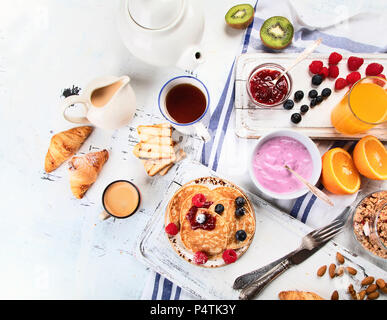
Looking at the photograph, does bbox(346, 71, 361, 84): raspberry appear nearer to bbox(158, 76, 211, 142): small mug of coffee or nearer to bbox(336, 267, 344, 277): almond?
bbox(158, 76, 211, 142): small mug of coffee

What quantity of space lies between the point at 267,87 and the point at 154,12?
0.52 m

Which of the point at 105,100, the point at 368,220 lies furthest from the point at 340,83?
the point at 105,100

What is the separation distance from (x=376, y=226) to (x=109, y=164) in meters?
1.09

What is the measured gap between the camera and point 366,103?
1.17 meters

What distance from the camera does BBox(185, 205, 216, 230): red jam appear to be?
1173 millimetres

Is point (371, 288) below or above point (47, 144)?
below

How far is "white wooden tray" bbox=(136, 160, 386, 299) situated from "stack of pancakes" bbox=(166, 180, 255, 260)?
7 centimetres

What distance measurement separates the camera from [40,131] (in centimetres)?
139

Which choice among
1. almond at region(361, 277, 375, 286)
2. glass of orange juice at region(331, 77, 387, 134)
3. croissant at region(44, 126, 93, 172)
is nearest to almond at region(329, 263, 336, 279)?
almond at region(361, 277, 375, 286)

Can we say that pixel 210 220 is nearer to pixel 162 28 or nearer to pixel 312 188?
pixel 312 188

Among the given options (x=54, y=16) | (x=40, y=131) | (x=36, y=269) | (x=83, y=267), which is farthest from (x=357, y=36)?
(x=36, y=269)

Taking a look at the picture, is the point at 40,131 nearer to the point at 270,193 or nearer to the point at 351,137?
the point at 270,193

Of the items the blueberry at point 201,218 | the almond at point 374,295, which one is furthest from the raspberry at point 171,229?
the almond at point 374,295
